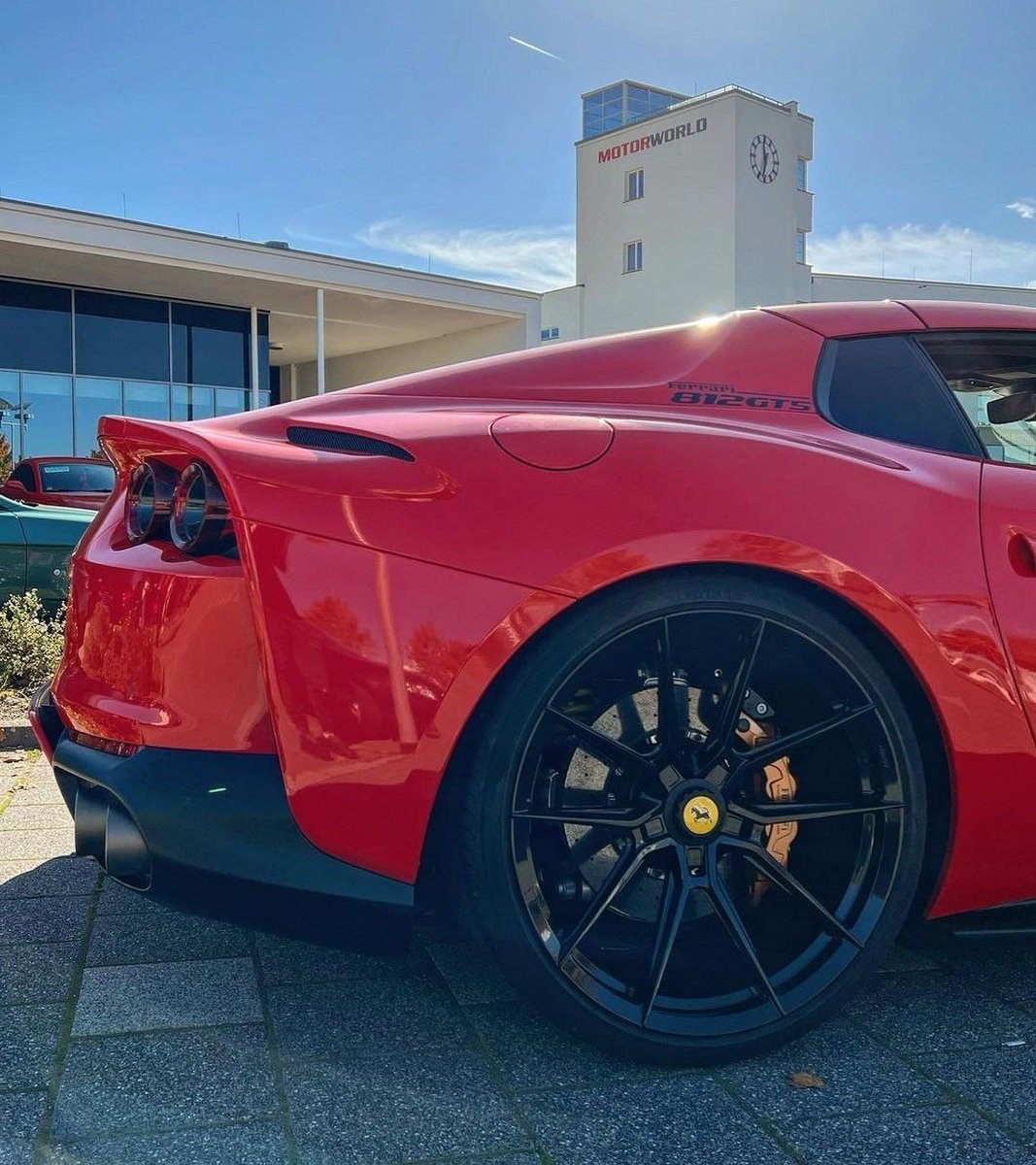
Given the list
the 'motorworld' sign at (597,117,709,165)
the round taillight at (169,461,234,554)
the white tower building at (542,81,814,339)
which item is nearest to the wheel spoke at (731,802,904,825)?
the round taillight at (169,461,234,554)

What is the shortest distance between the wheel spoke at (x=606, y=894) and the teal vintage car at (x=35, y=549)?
→ 5.43 metres

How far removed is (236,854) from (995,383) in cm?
192

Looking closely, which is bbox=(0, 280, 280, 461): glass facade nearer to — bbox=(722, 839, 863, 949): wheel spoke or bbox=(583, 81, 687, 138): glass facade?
bbox=(722, 839, 863, 949): wheel spoke

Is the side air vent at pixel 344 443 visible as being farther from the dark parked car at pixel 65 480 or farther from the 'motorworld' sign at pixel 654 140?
the 'motorworld' sign at pixel 654 140

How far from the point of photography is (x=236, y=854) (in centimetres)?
195

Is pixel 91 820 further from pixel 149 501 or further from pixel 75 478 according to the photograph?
pixel 75 478

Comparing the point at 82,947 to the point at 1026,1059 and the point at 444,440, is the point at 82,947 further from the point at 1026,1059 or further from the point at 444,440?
the point at 1026,1059

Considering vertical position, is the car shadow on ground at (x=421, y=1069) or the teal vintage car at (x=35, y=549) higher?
the teal vintage car at (x=35, y=549)

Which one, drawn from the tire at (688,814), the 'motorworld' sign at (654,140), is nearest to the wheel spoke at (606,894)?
the tire at (688,814)

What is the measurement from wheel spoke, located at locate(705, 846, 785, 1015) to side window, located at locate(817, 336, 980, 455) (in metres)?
0.92

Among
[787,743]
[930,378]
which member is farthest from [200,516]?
[930,378]

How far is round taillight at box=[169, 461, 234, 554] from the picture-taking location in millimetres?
2047

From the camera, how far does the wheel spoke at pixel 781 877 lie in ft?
6.95

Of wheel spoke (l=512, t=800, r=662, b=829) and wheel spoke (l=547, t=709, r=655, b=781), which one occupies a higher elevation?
wheel spoke (l=547, t=709, r=655, b=781)
